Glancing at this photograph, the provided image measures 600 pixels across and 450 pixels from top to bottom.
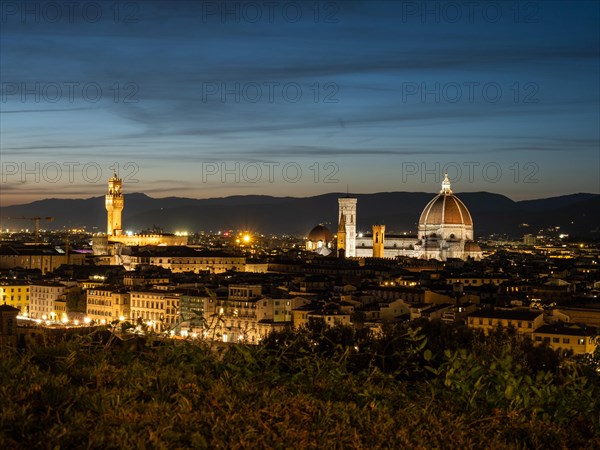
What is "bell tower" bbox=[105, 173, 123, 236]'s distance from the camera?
9525 centimetres

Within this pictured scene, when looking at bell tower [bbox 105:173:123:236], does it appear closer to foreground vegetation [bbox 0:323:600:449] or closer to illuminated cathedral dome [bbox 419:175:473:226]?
illuminated cathedral dome [bbox 419:175:473:226]

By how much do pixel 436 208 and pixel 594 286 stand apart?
38.1 meters

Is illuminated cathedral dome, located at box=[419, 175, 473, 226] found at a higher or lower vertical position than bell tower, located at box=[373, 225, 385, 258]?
higher

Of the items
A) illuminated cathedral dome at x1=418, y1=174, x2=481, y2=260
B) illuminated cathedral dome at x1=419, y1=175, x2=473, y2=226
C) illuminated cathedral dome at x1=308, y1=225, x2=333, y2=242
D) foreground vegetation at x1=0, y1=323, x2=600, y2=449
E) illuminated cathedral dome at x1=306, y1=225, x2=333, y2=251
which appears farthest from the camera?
illuminated cathedral dome at x1=308, y1=225, x2=333, y2=242

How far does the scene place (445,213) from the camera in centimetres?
9406

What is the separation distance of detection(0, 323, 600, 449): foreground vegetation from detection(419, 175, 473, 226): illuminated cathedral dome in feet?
284

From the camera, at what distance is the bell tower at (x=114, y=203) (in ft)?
313

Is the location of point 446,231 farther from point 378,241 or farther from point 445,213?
point 378,241

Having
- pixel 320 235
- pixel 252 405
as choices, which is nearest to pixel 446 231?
pixel 320 235

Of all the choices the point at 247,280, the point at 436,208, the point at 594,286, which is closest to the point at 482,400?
the point at 247,280

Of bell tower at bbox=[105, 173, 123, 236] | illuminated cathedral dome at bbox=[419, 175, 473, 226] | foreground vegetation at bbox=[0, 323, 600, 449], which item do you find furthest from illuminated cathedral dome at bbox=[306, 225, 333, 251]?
foreground vegetation at bbox=[0, 323, 600, 449]

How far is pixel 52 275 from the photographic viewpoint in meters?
60.5

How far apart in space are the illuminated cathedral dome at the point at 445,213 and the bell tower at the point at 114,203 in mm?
27275

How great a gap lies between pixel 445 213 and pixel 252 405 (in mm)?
88918
